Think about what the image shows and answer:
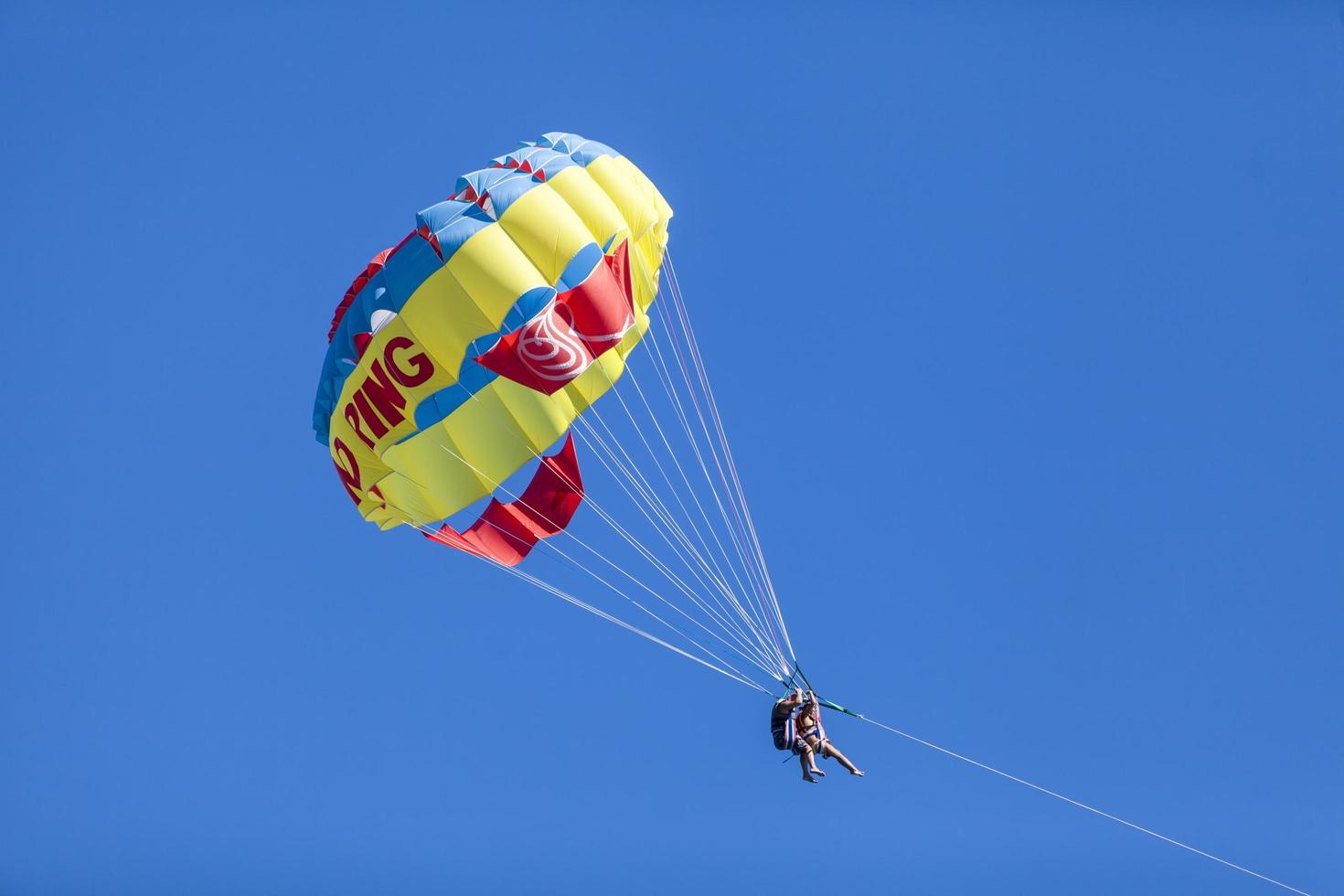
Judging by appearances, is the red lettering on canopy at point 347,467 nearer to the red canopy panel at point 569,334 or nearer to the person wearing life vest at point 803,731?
the red canopy panel at point 569,334

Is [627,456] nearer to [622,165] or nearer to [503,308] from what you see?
[503,308]

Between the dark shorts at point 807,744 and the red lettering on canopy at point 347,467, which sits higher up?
the red lettering on canopy at point 347,467

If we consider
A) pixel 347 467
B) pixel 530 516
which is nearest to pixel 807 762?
pixel 530 516

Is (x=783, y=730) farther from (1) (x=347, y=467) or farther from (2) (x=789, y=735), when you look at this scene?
(1) (x=347, y=467)

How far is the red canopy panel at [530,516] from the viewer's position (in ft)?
61.2

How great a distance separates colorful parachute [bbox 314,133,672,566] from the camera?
1686 centimetres

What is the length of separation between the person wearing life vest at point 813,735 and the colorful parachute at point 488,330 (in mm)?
4061

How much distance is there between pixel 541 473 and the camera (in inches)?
773

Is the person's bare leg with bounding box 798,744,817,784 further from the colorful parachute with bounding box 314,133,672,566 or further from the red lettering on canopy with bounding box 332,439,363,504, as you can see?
the red lettering on canopy with bounding box 332,439,363,504

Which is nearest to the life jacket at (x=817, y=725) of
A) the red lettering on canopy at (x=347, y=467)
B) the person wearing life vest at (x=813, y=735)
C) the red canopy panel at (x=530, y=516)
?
the person wearing life vest at (x=813, y=735)

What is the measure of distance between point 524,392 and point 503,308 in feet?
4.09

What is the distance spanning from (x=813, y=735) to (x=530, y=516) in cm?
468

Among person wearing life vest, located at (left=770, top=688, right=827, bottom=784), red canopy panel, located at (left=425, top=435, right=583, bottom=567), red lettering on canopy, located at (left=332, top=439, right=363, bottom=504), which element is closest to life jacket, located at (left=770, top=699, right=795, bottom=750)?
person wearing life vest, located at (left=770, top=688, right=827, bottom=784)

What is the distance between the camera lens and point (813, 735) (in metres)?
16.6
